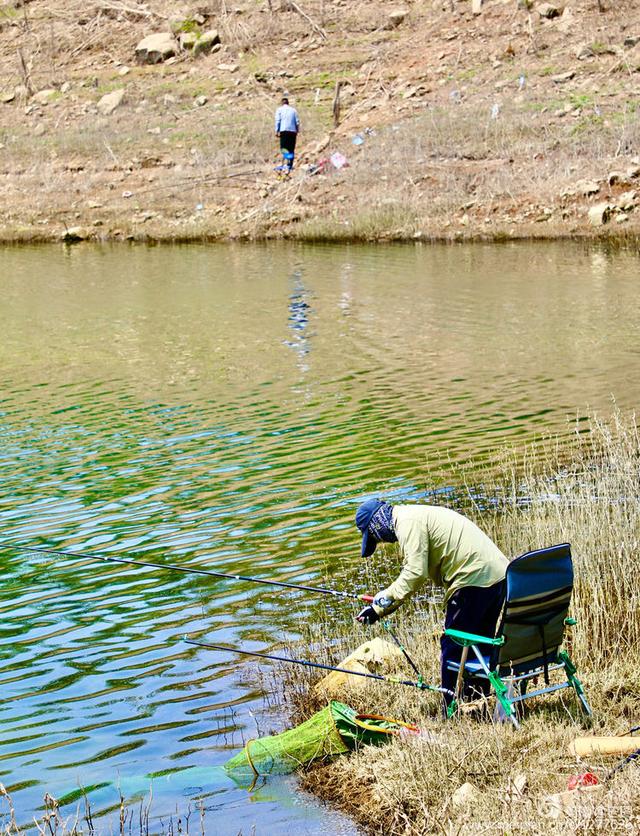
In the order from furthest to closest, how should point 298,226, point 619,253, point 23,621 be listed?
point 298,226, point 619,253, point 23,621

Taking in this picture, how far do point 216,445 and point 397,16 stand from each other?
37.2 meters

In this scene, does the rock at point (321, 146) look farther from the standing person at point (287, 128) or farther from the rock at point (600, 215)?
the rock at point (600, 215)

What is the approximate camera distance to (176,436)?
1429cm

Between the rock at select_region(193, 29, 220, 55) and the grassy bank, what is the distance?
44140 mm

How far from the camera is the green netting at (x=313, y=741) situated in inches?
250

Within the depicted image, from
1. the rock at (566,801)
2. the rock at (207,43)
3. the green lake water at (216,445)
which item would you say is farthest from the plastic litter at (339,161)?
the rock at (566,801)

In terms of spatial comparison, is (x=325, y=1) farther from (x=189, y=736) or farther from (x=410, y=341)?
(x=189, y=736)

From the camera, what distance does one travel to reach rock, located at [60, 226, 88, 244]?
38.4 metres

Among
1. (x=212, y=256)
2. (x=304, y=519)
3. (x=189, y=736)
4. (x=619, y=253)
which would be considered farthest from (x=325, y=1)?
(x=189, y=736)

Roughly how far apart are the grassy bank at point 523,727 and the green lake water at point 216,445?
0.31 m

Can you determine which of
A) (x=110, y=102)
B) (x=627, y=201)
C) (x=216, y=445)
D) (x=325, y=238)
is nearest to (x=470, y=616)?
(x=216, y=445)

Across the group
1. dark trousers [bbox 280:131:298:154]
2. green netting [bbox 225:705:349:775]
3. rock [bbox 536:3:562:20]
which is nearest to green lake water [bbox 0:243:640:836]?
green netting [bbox 225:705:349:775]

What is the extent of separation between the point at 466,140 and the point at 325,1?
1639 centimetres

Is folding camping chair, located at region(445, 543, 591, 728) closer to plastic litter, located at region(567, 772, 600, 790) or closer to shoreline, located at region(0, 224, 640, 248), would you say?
plastic litter, located at region(567, 772, 600, 790)
